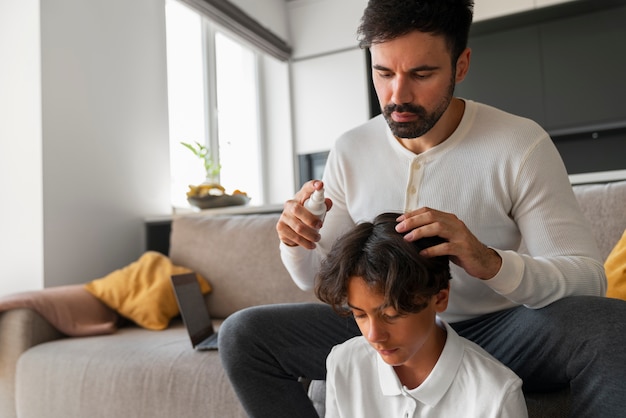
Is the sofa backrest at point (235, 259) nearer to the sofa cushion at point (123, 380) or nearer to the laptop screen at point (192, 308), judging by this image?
the laptop screen at point (192, 308)

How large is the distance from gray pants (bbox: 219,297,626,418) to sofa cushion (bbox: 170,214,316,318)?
81 centimetres

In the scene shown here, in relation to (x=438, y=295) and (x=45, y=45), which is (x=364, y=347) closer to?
(x=438, y=295)

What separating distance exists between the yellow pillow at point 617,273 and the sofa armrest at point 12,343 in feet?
5.35

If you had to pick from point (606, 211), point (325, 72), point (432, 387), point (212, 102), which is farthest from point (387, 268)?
point (325, 72)

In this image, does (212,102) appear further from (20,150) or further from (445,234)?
(445,234)

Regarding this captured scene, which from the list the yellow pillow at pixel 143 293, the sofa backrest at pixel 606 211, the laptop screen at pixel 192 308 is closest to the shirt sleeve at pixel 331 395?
the laptop screen at pixel 192 308

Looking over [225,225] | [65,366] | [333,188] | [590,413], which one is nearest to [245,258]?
[225,225]

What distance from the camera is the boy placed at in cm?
83

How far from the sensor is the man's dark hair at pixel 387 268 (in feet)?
2.72

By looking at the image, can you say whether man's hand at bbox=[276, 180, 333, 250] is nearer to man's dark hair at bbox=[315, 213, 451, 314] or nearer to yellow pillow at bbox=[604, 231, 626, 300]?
man's dark hair at bbox=[315, 213, 451, 314]

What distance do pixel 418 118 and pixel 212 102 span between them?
10.0ft

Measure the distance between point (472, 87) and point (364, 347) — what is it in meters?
3.37

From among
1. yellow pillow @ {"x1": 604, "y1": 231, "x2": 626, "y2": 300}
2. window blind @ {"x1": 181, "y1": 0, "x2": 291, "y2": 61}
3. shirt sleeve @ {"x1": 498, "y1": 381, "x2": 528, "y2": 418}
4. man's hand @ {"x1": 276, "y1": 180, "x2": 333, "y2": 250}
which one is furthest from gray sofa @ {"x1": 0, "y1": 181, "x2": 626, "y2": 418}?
window blind @ {"x1": 181, "y1": 0, "x2": 291, "y2": 61}

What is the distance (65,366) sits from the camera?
1625 mm
